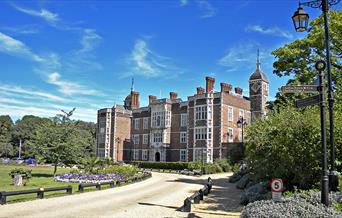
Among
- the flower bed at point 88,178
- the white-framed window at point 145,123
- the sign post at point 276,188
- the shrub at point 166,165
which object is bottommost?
the shrub at point 166,165

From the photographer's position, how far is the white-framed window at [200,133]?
47000 millimetres

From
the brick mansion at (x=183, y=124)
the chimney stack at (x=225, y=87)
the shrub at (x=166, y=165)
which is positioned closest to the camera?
the shrub at (x=166, y=165)

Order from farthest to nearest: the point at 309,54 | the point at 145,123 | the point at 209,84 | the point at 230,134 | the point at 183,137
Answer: the point at 145,123
the point at 183,137
the point at 209,84
the point at 230,134
the point at 309,54

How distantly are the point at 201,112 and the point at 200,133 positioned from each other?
303 cm

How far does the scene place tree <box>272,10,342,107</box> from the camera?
1884 cm

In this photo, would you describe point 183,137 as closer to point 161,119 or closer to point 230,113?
point 161,119

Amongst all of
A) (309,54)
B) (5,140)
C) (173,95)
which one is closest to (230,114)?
(173,95)

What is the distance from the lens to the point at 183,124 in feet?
169

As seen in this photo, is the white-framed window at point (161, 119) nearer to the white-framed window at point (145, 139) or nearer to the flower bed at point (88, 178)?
the white-framed window at point (145, 139)

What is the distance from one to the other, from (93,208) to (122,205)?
145 cm

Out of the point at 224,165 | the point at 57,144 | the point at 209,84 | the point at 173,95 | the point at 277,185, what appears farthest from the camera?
the point at 173,95

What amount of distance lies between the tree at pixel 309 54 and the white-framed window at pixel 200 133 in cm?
2390

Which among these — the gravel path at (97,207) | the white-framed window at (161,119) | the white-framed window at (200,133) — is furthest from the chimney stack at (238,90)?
the gravel path at (97,207)

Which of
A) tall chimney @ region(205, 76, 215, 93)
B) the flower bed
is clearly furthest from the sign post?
tall chimney @ region(205, 76, 215, 93)
